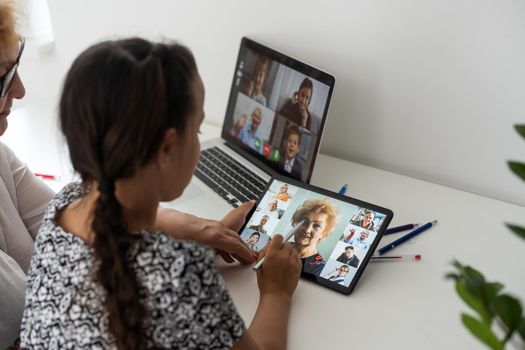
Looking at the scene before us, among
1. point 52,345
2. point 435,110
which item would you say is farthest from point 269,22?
point 52,345

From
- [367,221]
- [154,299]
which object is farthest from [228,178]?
[154,299]

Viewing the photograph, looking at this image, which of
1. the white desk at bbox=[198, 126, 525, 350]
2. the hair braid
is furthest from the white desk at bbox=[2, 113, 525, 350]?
the hair braid

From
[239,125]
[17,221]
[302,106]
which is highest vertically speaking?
[302,106]

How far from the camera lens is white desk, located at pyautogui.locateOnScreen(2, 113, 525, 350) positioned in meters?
0.91

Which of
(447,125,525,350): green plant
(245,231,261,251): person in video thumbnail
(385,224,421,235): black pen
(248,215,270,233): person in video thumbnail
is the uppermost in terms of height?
(447,125,525,350): green plant

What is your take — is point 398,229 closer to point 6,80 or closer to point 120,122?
point 120,122

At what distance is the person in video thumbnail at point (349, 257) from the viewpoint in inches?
40.3

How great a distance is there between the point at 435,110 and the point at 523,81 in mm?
174

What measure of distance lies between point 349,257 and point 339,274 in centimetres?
4

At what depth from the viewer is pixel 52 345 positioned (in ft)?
2.60

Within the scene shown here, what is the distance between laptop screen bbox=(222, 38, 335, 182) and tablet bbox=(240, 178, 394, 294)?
3.9 inches

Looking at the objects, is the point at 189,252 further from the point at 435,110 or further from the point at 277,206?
the point at 435,110

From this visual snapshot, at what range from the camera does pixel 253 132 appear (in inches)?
53.2

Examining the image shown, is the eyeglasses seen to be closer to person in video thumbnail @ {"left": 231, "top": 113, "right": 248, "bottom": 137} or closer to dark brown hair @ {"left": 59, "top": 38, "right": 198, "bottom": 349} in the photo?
dark brown hair @ {"left": 59, "top": 38, "right": 198, "bottom": 349}
